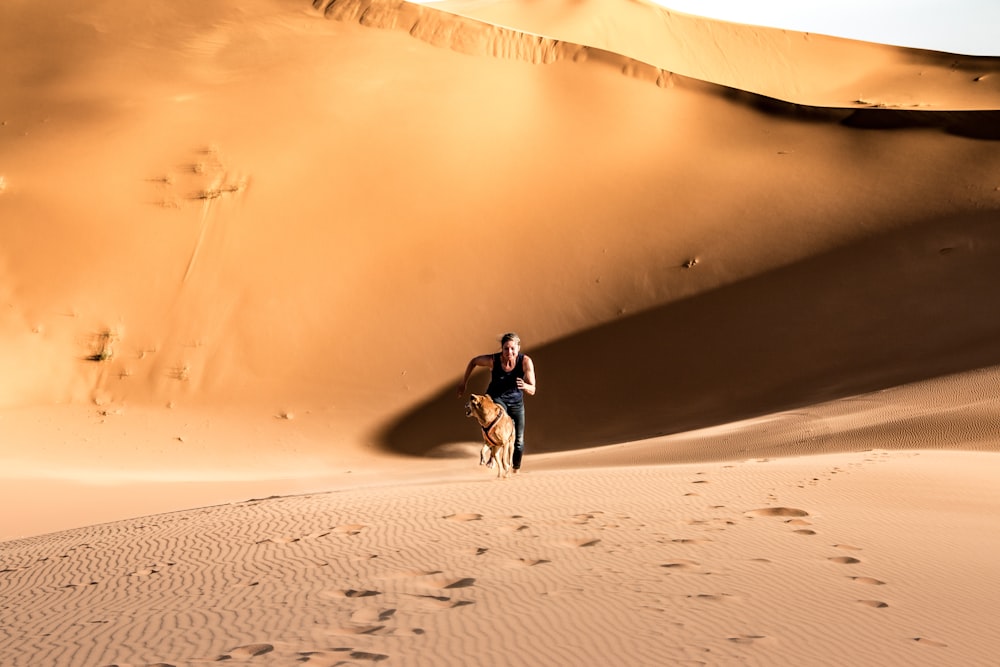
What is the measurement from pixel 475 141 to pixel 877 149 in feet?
25.8

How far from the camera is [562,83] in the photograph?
21.6 meters

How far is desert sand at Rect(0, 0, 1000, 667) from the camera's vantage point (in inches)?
149

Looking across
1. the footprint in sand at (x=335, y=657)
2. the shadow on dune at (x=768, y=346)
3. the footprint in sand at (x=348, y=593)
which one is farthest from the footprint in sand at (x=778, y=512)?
the shadow on dune at (x=768, y=346)

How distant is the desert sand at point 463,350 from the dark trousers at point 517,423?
1.75ft

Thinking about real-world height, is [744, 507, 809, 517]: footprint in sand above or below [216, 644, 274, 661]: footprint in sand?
above

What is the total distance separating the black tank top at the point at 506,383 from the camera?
775cm

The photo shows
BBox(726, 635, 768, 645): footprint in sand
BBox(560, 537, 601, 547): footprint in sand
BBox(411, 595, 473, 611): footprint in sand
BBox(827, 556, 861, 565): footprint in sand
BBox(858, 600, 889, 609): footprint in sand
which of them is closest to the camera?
BBox(726, 635, 768, 645): footprint in sand

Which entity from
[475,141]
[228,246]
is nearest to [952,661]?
[228,246]

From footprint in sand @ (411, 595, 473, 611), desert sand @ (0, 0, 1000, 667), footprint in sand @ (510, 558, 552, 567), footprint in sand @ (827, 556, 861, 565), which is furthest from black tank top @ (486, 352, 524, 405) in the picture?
footprint in sand @ (411, 595, 473, 611)

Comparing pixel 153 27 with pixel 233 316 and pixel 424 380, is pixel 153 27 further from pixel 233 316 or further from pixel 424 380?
pixel 424 380

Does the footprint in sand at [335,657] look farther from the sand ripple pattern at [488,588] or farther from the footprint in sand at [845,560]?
the footprint in sand at [845,560]

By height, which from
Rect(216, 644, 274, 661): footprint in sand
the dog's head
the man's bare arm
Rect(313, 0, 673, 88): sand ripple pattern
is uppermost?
Rect(313, 0, 673, 88): sand ripple pattern

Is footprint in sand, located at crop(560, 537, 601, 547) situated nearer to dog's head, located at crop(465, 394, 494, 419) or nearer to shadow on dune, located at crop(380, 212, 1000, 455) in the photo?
dog's head, located at crop(465, 394, 494, 419)

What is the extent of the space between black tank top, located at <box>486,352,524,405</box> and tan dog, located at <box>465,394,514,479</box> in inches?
5.4
